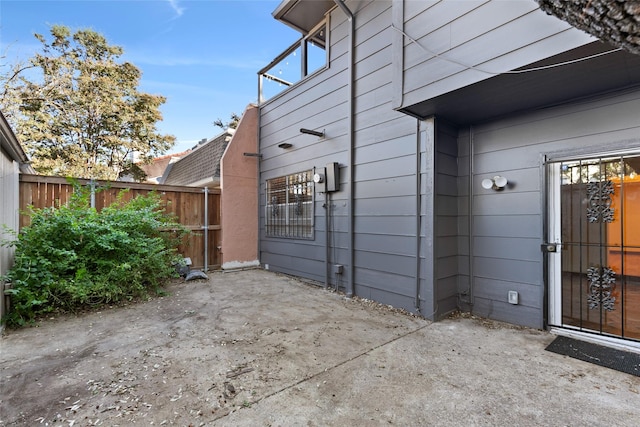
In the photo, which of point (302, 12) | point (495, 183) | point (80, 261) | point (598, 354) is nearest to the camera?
point (598, 354)

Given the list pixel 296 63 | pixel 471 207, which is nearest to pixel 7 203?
pixel 296 63

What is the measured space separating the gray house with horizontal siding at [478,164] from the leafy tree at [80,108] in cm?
898

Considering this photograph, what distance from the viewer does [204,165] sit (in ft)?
24.8

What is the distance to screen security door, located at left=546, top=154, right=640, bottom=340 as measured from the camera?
8.68ft

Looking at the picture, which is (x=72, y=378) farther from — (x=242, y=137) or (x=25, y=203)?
(x=242, y=137)

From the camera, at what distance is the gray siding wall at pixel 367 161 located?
3.78 metres

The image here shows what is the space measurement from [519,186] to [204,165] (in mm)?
6873

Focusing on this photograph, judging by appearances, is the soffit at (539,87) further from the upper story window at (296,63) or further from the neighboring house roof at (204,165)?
the neighboring house roof at (204,165)

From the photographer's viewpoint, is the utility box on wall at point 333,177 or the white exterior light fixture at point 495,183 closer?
the white exterior light fixture at point 495,183

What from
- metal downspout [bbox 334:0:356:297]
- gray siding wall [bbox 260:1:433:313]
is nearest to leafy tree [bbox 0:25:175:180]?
gray siding wall [bbox 260:1:433:313]

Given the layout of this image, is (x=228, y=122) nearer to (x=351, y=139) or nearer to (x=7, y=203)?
(x=351, y=139)

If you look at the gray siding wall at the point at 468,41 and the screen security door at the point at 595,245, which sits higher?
the gray siding wall at the point at 468,41

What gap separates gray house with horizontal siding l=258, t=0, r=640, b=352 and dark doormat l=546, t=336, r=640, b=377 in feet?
0.64

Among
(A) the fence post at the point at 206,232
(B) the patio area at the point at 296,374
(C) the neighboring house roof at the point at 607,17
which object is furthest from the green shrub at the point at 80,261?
(C) the neighboring house roof at the point at 607,17
